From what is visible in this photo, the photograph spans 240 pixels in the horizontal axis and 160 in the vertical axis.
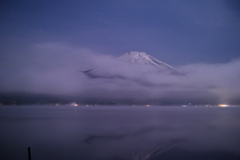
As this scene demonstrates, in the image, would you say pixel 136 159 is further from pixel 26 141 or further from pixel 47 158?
pixel 26 141

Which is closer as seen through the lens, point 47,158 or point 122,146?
point 47,158

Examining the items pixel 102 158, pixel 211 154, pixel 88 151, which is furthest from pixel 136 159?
pixel 211 154

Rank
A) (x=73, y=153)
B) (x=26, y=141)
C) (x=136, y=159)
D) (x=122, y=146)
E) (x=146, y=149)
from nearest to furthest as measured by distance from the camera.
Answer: (x=136, y=159) → (x=73, y=153) → (x=146, y=149) → (x=122, y=146) → (x=26, y=141)

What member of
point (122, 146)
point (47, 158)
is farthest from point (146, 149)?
point (47, 158)

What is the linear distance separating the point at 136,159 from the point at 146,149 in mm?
3312

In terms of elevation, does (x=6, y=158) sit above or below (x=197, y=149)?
above

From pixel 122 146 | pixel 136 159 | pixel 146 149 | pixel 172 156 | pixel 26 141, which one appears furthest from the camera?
pixel 26 141

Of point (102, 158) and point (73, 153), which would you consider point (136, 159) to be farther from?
point (73, 153)

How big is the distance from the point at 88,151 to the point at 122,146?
10.8 feet

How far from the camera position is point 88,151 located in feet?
53.1

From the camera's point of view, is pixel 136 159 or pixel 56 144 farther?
pixel 56 144

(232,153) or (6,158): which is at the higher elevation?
(6,158)

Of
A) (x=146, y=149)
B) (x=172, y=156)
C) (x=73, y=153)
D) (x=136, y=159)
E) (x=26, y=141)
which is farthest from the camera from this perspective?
(x=26, y=141)

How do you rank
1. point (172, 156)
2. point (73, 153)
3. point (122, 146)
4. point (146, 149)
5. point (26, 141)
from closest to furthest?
point (172, 156) < point (73, 153) < point (146, 149) < point (122, 146) < point (26, 141)
